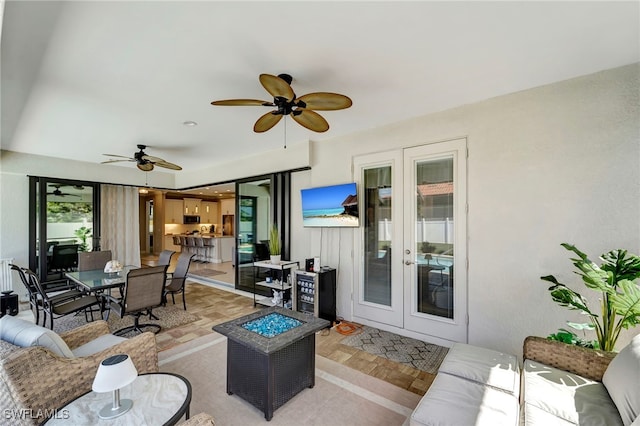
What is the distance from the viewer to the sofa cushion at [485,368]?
1.81 metres

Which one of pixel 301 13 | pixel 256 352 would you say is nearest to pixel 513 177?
pixel 301 13

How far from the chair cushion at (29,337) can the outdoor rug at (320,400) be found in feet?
3.48

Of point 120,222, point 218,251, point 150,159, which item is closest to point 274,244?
point 150,159

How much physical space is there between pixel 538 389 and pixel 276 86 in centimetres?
269

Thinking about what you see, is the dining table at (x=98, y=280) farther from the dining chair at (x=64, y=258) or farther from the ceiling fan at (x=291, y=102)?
the ceiling fan at (x=291, y=102)

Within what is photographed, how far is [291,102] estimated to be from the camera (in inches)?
93.1

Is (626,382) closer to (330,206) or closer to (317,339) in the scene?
(317,339)

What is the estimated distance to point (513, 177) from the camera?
9.55ft

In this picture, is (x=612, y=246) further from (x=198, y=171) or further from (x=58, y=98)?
(x=198, y=171)

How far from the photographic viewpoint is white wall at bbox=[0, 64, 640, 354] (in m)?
2.43

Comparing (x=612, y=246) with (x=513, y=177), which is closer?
(x=612, y=246)

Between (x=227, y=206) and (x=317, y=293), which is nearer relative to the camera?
(x=317, y=293)

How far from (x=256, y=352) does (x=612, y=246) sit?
10.5ft

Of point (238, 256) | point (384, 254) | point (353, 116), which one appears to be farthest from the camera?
point (238, 256)
